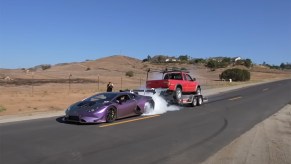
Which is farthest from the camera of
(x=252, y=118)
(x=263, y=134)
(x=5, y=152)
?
(x=252, y=118)

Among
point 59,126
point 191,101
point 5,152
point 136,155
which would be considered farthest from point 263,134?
point 191,101

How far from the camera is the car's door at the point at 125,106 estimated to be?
55.9ft

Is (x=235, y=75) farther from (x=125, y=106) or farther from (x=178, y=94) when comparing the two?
(x=125, y=106)

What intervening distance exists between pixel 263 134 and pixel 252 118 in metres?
5.33

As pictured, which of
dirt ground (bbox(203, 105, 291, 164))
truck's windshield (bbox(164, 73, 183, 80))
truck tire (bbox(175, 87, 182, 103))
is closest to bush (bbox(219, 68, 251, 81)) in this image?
truck's windshield (bbox(164, 73, 183, 80))

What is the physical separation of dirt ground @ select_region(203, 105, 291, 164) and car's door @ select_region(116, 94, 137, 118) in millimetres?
5242

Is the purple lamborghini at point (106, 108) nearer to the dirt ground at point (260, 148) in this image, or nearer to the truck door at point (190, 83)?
the dirt ground at point (260, 148)

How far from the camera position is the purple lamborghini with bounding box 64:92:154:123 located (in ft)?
50.5

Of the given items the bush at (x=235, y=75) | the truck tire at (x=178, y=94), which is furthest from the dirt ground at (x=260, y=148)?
the bush at (x=235, y=75)

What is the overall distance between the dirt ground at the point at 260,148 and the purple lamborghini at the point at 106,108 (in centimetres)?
522

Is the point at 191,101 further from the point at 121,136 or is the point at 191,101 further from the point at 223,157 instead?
the point at 223,157

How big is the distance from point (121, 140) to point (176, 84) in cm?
1173

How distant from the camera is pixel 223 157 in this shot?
10031 mm

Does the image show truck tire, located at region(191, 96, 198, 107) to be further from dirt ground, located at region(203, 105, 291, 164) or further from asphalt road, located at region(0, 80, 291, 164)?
dirt ground, located at region(203, 105, 291, 164)
